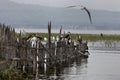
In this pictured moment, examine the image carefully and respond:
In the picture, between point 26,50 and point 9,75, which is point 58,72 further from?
point 9,75

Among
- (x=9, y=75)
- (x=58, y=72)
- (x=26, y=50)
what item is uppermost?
(x=26, y=50)

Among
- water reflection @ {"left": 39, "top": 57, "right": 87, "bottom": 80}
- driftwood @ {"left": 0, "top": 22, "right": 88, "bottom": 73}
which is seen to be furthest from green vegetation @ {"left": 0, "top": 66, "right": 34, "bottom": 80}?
water reflection @ {"left": 39, "top": 57, "right": 87, "bottom": 80}

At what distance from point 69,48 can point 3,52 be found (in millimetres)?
19391

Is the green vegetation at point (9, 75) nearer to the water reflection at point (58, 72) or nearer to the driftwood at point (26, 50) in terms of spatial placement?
the driftwood at point (26, 50)

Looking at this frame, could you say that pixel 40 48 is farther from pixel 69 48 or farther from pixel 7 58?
pixel 69 48

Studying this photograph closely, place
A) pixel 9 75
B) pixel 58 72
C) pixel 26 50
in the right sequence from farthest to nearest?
pixel 58 72, pixel 26 50, pixel 9 75

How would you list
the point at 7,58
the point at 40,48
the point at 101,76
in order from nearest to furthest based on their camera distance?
the point at 7,58 → the point at 101,76 → the point at 40,48

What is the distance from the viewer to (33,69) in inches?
1490

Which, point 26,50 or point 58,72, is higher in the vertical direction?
point 26,50

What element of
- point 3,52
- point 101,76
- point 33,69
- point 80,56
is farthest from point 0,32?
point 80,56

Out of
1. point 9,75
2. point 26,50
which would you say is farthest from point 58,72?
point 9,75

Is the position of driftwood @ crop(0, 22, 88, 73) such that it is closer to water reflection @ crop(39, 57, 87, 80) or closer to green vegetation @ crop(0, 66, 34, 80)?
water reflection @ crop(39, 57, 87, 80)

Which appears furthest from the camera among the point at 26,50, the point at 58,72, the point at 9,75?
the point at 58,72

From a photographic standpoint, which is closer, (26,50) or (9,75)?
(9,75)
